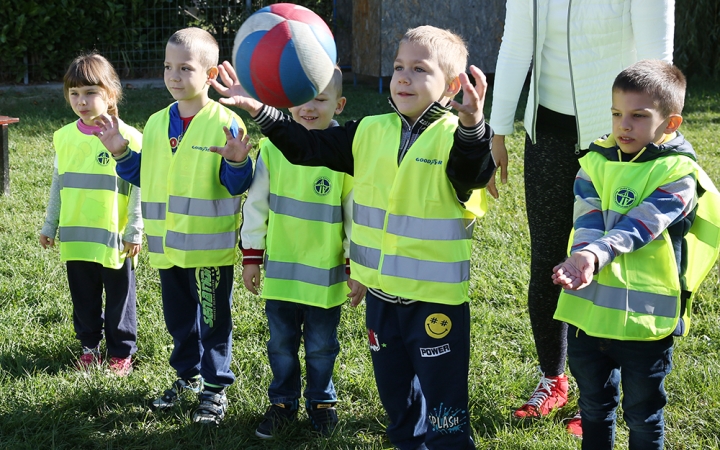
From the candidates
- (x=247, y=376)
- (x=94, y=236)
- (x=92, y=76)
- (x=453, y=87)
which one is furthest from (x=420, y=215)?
(x=92, y=76)

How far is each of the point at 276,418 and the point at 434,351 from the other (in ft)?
3.22

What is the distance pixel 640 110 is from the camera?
2.80 meters

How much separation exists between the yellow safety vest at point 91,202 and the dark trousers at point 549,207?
2.11 m

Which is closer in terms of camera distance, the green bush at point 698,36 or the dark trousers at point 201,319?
the dark trousers at point 201,319

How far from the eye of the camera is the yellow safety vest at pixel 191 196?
372 centimetres

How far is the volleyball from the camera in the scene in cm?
297

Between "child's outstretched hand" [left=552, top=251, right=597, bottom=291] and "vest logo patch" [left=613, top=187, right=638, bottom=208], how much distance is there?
30cm

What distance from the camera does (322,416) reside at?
3.69 metres

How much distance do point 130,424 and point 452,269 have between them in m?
1.75

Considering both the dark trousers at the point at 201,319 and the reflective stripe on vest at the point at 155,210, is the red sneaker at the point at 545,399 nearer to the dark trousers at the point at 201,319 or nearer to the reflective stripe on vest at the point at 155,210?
the dark trousers at the point at 201,319

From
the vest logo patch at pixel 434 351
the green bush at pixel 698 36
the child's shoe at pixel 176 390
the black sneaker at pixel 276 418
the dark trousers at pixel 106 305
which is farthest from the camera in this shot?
the green bush at pixel 698 36

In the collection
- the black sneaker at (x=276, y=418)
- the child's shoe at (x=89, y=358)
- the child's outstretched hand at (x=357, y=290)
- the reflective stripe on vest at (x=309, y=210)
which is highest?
the reflective stripe on vest at (x=309, y=210)

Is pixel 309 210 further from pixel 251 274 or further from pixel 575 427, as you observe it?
pixel 575 427

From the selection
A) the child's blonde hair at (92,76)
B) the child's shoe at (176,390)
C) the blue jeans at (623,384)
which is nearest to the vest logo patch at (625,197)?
the blue jeans at (623,384)
